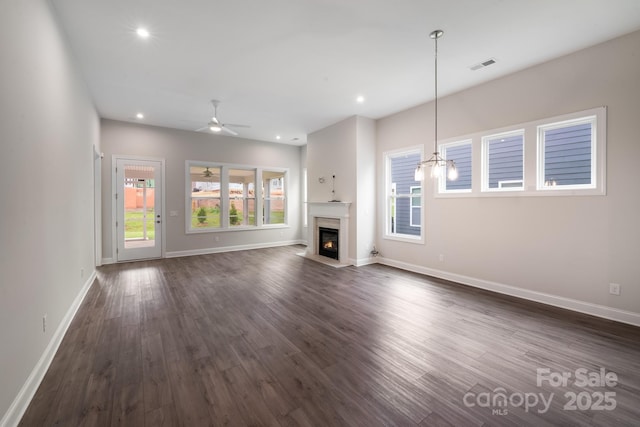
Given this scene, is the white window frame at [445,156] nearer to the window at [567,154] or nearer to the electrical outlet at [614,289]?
the window at [567,154]

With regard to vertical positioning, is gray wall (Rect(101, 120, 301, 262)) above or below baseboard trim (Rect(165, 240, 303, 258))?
above

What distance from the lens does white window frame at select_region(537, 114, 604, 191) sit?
10.5 feet

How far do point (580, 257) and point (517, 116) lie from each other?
2.09m

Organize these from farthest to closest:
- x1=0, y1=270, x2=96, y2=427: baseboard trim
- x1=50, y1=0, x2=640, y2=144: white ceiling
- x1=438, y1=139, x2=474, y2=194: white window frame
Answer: x1=438, y1=139, x2=474, y2=194: white window frame
x1=50, y1=0, x2=640, y2=144: white ceiling
x1=0, y1=270, x2=96, y2=427: baseboard trim

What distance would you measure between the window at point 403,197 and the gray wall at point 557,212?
19.5 inches

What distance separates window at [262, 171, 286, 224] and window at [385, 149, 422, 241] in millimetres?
3920

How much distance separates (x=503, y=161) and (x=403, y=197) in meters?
1.96

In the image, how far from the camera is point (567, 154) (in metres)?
3.48

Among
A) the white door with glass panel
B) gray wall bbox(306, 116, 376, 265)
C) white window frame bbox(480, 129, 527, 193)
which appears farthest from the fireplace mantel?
the white door with glass panel

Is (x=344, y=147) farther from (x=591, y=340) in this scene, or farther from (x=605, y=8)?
(x=591, y=340)

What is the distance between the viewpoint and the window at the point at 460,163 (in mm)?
4512

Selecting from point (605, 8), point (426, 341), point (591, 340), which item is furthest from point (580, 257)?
point (605, 8)

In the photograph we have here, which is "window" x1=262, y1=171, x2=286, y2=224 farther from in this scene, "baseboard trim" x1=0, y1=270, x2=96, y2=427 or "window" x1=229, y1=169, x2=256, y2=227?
"baseboard trim" x1=0, y1=270, x2=96, y2=427

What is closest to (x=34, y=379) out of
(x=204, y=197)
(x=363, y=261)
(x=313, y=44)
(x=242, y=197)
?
(x=313, y=44)
